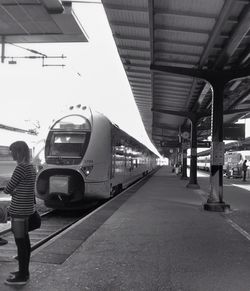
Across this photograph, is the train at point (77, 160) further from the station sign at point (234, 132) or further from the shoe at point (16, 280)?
the station sign at point (234, 132)

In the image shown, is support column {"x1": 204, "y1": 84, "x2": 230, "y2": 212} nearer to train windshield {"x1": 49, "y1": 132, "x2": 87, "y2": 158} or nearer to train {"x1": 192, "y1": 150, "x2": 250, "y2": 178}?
train windshield {"x1": 49, "y1": 132, "x2": 87, "y2": 158}

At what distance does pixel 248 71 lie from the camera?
39.7 feet

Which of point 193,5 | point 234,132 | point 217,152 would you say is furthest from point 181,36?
point 234,132

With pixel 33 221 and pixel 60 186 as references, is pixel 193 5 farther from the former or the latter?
pixel 33 221

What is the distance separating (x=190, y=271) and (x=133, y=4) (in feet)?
17.6

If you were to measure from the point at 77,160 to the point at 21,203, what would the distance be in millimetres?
6755

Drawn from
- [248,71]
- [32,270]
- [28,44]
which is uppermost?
[28,44]

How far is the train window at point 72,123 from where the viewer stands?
41.6 ft

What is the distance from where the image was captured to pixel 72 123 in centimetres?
1277

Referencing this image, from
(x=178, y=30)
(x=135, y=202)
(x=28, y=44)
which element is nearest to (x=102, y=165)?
(x=135, y=202)

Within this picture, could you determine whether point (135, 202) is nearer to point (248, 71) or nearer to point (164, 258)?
point (248, 71)

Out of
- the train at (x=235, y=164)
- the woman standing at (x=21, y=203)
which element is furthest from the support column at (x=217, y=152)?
the train at (x=235, y=164)

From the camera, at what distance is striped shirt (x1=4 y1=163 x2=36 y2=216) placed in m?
5.20

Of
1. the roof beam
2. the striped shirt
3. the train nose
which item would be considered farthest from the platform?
the roof beam
